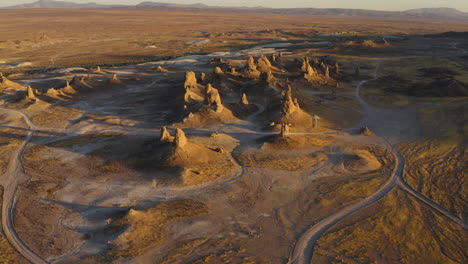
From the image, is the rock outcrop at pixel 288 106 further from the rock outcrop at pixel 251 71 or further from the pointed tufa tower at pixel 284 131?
the rock outcrop at pixel 251 71

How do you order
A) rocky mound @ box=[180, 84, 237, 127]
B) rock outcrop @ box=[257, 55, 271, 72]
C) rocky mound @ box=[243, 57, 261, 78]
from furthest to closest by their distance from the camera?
1. rock outcrop @ box=[257, 55, 271, 72]
2. rocky mound @ box=[243, 57, 261, 78]
3. rocky mound @ box=[180, 84, 237, 127]

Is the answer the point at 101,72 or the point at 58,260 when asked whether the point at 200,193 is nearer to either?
the point at 58,260

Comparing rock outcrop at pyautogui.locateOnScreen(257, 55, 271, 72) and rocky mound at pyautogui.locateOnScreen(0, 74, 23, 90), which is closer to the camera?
rocky mound at pyautogui.locateOnScreen(0, 74, 23, 90)

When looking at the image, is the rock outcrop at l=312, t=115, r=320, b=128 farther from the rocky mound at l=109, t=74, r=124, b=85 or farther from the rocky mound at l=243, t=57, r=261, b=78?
the rocky mound at l=109, t=74, r=124, b=85

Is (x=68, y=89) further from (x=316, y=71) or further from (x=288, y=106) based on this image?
(x=316, y=71)

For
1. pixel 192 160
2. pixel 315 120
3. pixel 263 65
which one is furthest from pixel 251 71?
pixel 192 160

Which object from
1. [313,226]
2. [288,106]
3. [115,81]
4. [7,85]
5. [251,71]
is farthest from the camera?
[251,71]

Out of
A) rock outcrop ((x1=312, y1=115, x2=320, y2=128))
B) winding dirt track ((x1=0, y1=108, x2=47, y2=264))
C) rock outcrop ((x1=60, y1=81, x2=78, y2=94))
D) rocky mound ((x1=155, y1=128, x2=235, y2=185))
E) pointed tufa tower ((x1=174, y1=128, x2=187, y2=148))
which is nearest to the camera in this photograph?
winding dirt track ((x1=0, y1=108, x2=47, y2=264))

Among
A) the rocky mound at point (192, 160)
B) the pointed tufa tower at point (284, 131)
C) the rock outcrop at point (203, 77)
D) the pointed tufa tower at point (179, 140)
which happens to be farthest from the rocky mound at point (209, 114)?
the rock outcrop at point (203, 77)

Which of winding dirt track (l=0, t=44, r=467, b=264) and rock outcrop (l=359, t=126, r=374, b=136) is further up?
rock outcrop (l=359, t=126, r=374, b=136)

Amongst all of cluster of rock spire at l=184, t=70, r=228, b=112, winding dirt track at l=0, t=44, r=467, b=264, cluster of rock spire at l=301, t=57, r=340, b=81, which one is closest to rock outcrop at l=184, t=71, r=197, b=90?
cluster of rock spire at l=184, t=70, r=228, b=112

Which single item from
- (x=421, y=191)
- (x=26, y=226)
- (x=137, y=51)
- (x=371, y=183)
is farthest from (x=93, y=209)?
(x=137, y=51)
